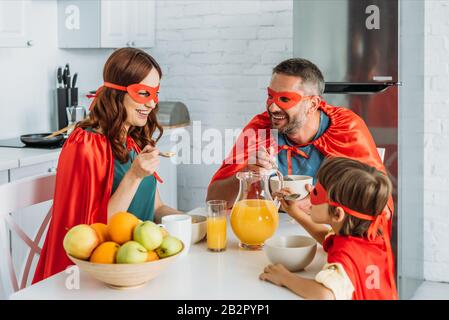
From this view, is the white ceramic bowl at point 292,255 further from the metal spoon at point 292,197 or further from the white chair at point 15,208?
the white chair at point 15,208

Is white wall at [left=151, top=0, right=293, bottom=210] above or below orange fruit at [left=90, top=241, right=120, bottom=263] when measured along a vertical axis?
above

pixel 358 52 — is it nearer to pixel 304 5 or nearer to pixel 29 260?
pixel 304 5

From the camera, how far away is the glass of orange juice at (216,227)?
1672mm

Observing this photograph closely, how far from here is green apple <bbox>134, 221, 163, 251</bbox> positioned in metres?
1.36

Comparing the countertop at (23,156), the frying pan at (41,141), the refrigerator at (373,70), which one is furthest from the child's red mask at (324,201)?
the frying pan at (41,141)

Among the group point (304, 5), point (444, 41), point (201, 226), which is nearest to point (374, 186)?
point (201, 226)

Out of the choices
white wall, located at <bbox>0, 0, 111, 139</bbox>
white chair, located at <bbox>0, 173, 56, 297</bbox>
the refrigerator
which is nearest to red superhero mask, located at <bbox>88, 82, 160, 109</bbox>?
white chair, located at <bbox>0, 173, 56, 297</bbox>

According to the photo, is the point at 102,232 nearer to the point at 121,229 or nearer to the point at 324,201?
the point at 121,229

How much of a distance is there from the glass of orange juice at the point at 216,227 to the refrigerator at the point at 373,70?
6.01 feet

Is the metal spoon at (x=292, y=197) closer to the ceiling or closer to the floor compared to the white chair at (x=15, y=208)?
closer to the ceiling

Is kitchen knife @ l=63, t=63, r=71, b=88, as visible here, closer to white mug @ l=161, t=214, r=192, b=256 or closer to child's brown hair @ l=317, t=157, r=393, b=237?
white mug @ l=161, t=214, r=192, b=256

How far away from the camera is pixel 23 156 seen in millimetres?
2961

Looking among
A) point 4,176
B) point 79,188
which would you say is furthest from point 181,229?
point 4,176

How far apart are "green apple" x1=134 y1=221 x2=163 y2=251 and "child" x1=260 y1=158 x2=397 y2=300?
0.26m
